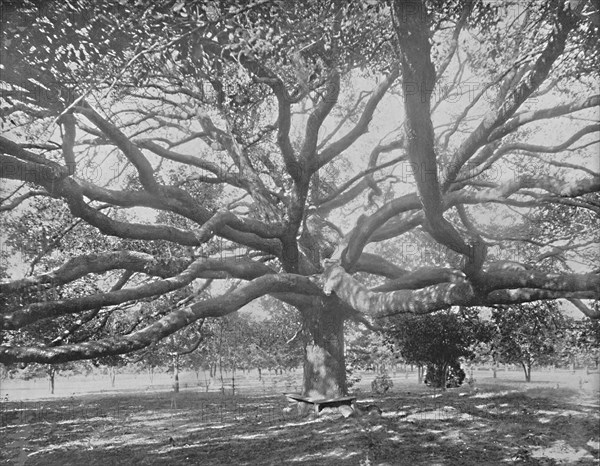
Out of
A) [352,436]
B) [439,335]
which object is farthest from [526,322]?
[352,436]

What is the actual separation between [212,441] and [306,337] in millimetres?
3627

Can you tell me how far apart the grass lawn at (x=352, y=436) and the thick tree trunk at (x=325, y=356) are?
779mm

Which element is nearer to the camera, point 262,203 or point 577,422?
point 577,422

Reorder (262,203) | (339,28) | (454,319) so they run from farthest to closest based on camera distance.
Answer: (454,319), (262,203), (339,28)

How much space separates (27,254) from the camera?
11469 millimetres

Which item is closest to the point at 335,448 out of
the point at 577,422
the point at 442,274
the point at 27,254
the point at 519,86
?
the point at 442,274

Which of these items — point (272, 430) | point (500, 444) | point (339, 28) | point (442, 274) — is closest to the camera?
point (339, 28)

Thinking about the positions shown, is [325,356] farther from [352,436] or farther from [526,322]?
[526,322]

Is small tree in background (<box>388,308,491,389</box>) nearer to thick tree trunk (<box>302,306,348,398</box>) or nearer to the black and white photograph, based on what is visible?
the black and white photograph

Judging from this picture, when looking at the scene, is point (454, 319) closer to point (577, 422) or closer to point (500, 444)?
point (577, 422)

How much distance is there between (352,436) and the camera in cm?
821

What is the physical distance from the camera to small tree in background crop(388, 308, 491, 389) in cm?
1389

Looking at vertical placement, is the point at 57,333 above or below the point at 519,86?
below

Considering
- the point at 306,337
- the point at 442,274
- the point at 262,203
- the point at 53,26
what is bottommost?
the point at 306,337
